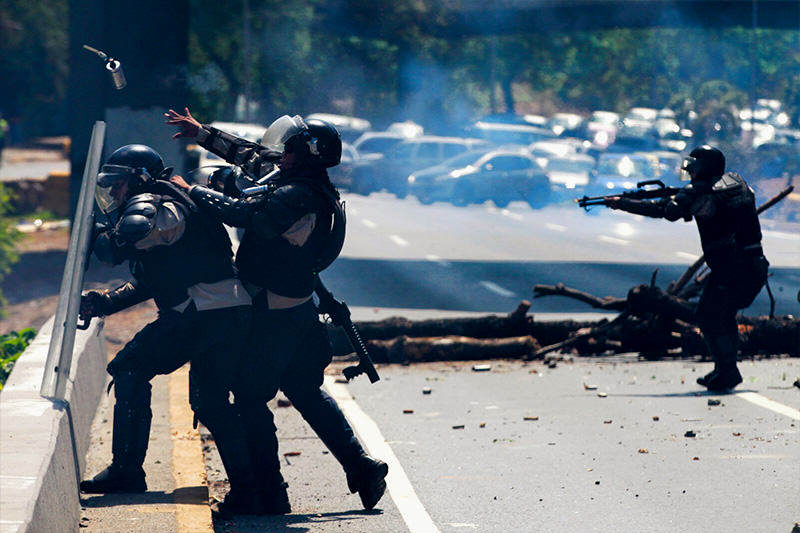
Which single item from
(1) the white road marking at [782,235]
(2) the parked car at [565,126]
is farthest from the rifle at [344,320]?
(2) the parked car at [565,126]

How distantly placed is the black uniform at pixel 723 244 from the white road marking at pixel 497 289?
779 centimetres

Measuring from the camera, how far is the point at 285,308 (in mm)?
6441

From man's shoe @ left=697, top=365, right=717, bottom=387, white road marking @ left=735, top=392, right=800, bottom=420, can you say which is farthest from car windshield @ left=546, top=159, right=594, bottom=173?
white road marking @ left=735, top=392, right=800, bottom=420

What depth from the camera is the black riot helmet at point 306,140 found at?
6.36 meters

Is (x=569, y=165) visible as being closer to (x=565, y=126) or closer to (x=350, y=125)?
(x=350, y=125)

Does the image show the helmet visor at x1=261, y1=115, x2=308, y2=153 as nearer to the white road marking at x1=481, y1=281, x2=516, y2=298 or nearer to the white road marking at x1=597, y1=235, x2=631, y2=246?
the white road marking at x1=481, y1=281, x2=516, y2=298

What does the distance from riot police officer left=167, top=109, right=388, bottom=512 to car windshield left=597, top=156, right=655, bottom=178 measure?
85.2ft

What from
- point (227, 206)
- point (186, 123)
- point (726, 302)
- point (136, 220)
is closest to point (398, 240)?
point (726, 302)

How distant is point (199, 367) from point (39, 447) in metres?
1.38

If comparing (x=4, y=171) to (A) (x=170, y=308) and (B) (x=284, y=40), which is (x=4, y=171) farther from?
(A) (x=170, y=308)

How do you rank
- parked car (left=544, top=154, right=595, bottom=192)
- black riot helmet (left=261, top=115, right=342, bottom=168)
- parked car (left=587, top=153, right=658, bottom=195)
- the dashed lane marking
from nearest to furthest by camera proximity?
the dashed lane marking → black riot helmet (left=261, top=115, right=342, bottom=168) → parked car (left=587, top=153, right=658, bottom=195) → parked car (left=544, top=154, right=595, bottom=192)

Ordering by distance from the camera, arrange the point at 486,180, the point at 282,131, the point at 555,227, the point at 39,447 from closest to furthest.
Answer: the point at 39,447 < the point at 282,131 < the point at 555,227 < the point at 486,180

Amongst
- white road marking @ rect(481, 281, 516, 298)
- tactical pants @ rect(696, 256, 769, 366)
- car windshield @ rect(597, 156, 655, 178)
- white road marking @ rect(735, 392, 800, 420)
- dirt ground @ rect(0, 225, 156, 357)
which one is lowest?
dirt ground @ rect(0, 225, 156, 357)

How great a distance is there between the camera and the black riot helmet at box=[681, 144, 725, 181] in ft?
30.9
